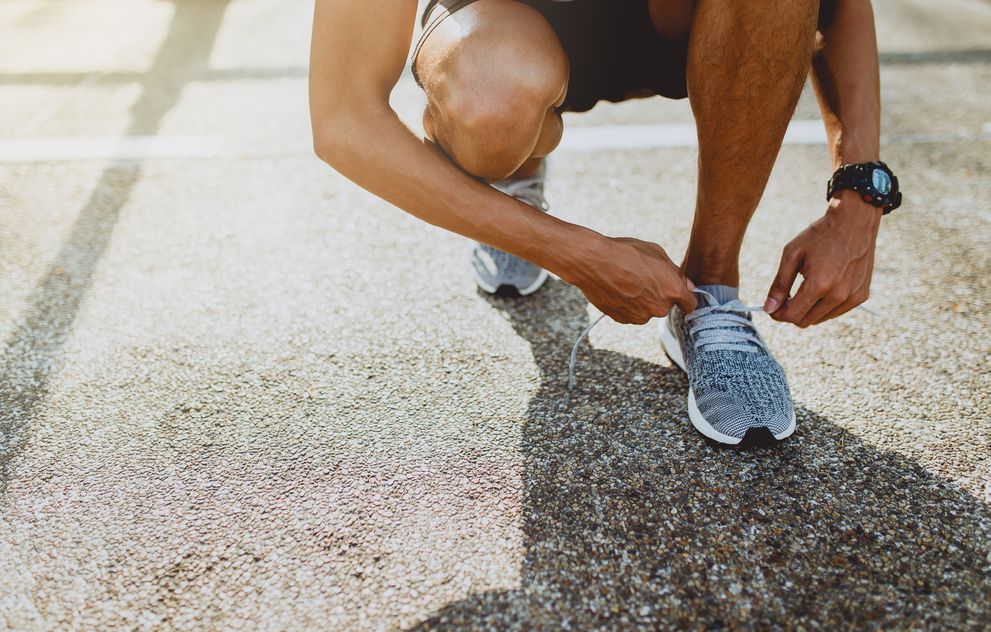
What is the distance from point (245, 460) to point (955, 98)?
2516mm

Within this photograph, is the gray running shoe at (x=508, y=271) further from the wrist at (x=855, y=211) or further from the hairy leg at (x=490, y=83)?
the wrist at (x=855, y=211)

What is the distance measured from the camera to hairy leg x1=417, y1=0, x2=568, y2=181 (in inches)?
42.5

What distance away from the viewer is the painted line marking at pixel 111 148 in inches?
83.3

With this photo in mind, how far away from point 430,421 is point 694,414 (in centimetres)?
43

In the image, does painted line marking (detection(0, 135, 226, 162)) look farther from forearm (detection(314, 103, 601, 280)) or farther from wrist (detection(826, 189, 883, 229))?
wrist (detection(826, 189, 883, 229))

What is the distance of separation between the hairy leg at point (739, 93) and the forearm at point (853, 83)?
0.59 ft

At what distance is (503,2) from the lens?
117cm

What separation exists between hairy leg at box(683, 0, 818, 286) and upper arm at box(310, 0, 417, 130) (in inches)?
17.9

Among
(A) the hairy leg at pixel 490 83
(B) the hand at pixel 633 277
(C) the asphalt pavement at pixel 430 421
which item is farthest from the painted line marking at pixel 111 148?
(B) the hand at pixel 633 277

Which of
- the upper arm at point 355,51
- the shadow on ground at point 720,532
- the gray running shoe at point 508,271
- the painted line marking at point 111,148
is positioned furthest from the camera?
the painted line marking at point 111,148

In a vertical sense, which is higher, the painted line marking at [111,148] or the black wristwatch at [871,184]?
the black wristwatch at [871,184]

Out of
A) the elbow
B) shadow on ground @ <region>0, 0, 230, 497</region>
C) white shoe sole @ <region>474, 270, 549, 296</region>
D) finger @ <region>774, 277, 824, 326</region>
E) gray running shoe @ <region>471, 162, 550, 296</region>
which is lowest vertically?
white shoe sole @ <region>474, 270, 549, 296</region>

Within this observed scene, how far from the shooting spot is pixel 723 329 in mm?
1237

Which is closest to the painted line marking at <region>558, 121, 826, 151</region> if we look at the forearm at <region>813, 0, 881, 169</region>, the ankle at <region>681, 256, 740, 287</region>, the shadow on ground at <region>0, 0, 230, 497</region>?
the forearm at <region>813, 0, 881, 169</region>
